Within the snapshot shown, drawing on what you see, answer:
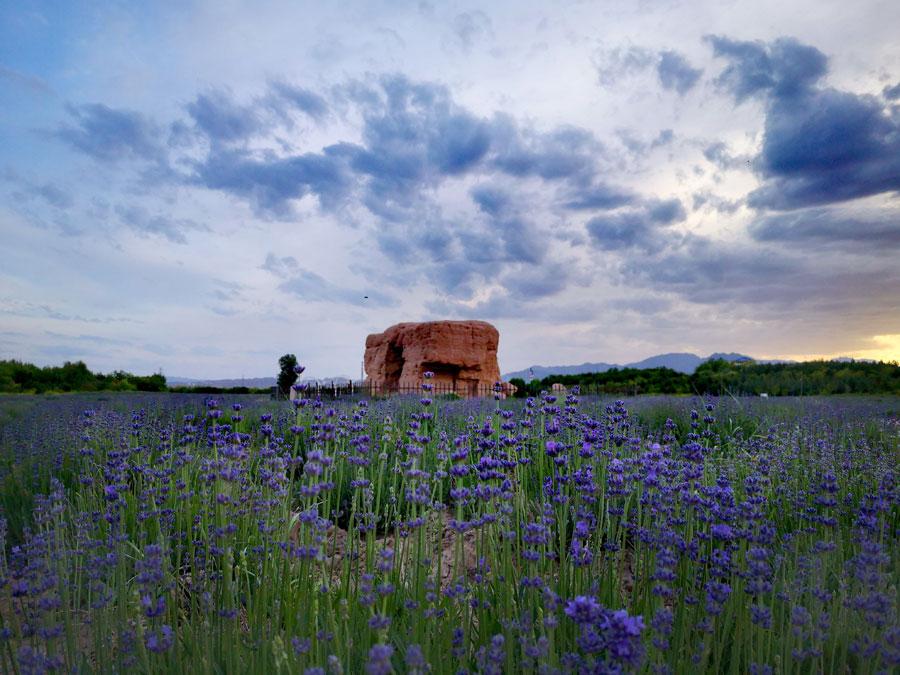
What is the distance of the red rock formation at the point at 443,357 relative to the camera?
803 inches

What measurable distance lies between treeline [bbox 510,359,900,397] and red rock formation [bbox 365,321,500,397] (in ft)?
6.51

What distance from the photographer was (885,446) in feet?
25.4

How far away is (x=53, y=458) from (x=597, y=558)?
239 inches

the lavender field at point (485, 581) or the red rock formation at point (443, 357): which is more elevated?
the red rock formation at point (443, 357)

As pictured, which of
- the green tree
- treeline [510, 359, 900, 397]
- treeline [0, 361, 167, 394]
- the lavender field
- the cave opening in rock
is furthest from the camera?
the green tree

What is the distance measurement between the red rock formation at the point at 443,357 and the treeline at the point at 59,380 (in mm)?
10385

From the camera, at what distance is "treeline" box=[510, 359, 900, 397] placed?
17.9 meters

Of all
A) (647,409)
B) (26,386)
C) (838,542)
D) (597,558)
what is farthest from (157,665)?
(26,386)

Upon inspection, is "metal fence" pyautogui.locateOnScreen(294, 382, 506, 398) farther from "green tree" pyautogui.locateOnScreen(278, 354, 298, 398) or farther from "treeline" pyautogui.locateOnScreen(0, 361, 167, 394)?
"treeline" pyautogui.locateOnScreen(0, 361, 167, 394)

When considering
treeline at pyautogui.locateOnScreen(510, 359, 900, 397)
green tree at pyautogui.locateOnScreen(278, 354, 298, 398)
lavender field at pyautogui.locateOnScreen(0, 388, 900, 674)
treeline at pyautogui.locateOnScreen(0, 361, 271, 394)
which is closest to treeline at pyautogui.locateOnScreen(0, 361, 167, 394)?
treeline at pyautogui.locateOnScreen(0, 361, 271, 394)

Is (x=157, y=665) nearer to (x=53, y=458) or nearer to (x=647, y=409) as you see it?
(x=53, y=458)

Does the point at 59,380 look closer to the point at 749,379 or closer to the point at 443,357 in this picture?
the point at 443,357

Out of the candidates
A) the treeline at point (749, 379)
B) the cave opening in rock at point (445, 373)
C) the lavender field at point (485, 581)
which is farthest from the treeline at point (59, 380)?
the lavender field at point (485, 581)

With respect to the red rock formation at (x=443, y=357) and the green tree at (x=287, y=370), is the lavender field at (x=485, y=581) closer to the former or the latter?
the red rock formation at (x=443, y=357)
